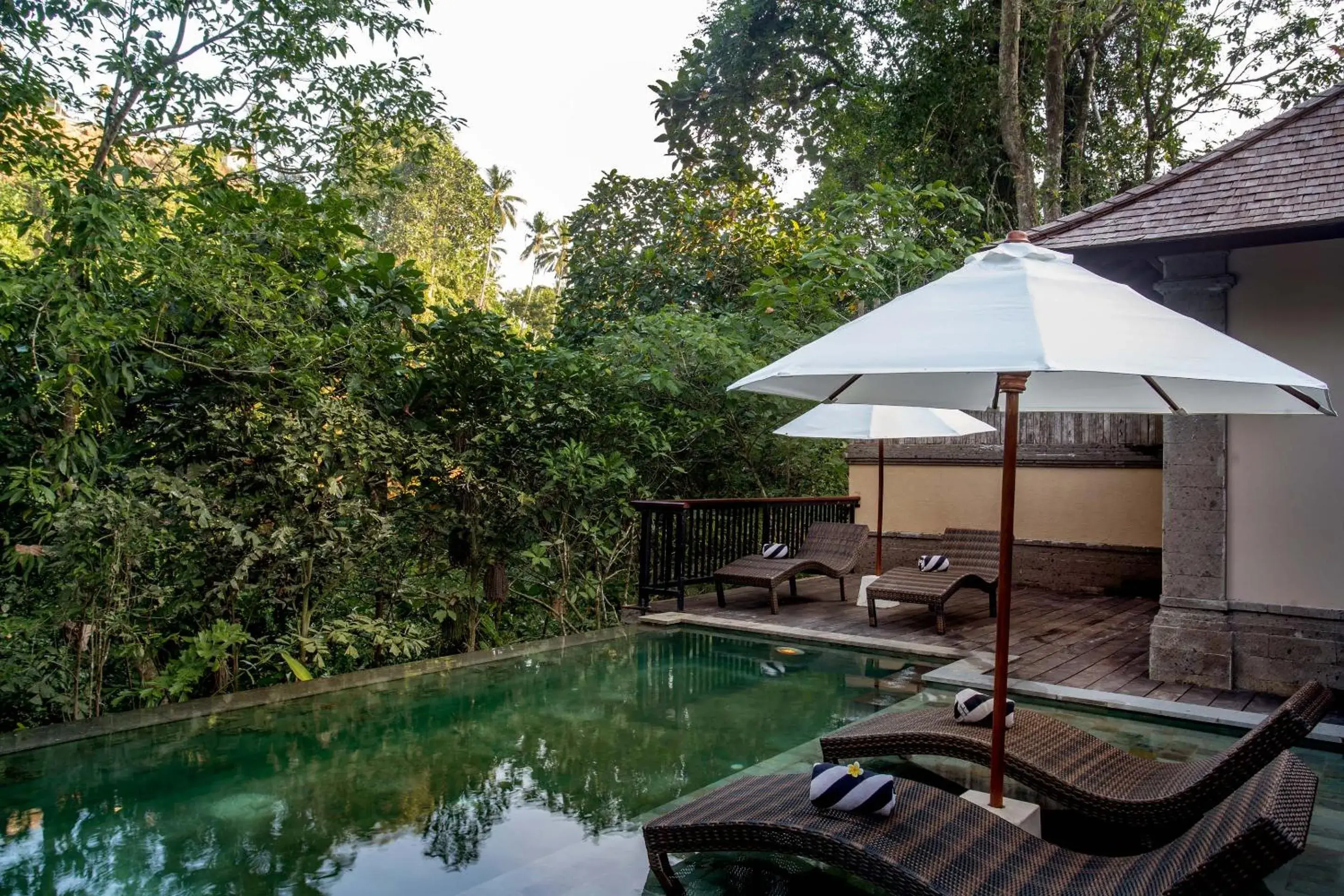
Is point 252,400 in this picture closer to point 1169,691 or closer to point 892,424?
point 892,424

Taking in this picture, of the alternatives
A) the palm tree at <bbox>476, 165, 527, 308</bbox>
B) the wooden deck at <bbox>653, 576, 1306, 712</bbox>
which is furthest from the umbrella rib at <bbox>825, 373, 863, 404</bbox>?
the palm tree at <bbox>476, 165, 527, 308</bbox>

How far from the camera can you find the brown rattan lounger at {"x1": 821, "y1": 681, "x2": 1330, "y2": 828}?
9.14ft

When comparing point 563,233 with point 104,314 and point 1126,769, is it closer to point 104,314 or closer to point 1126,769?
point 104,314

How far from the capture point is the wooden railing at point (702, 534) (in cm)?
786

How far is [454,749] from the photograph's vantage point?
14.0ft

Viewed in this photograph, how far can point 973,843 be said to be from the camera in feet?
8.42

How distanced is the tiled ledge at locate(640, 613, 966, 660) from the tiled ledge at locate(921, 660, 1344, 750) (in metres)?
0.52

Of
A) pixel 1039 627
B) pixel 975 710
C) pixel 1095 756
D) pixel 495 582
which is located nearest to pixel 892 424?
pixel 1039 627

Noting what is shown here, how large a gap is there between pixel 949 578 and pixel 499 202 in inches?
1530

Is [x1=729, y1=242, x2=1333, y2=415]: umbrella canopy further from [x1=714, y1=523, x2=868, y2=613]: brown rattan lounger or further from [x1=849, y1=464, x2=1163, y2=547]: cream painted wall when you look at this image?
[x1=849, y1=464, x2=1163, y2=547]: cream painted wall

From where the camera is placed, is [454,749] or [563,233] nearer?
[454,749]

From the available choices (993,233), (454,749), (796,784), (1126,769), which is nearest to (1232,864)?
(796,784)

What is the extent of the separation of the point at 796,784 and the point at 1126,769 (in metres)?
1.45

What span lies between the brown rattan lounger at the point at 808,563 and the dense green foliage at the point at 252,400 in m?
1.05
